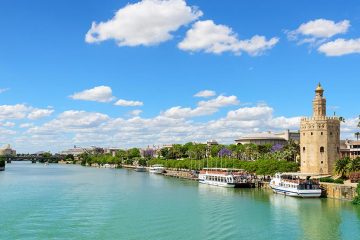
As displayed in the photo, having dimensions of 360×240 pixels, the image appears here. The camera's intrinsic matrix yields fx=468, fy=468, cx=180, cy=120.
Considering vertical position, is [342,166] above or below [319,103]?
below

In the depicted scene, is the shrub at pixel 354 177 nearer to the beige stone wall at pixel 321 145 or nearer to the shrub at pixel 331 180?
the shrub at pixel 331 180

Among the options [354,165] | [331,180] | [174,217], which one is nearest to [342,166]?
[331,180]

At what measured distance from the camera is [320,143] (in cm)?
8419

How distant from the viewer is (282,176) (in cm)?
8081

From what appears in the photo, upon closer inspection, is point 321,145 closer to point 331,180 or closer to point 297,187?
point 331,180

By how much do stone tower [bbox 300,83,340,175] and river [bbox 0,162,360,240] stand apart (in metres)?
13.1

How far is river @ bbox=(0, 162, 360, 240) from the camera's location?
44.3 meters

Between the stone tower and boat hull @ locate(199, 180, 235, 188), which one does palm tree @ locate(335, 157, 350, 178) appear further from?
boat hull @ locate(199, 180, 235, 188)

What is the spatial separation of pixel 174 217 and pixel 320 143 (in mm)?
41080

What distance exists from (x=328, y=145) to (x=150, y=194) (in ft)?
108

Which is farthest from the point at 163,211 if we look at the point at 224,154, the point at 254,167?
the point at 224,154

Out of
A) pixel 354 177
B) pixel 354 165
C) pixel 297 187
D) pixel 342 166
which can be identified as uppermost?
pixel 354 165

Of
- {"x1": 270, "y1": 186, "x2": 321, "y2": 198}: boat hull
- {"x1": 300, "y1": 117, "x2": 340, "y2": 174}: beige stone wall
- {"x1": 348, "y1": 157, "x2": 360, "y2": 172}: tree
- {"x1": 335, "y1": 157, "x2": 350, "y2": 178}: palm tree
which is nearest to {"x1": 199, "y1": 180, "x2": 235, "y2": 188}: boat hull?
{"x1": 300, "y1": 117, "x2": 340, "y2": 174}: beige stone wall

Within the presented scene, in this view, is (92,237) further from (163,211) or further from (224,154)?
(224,154)
